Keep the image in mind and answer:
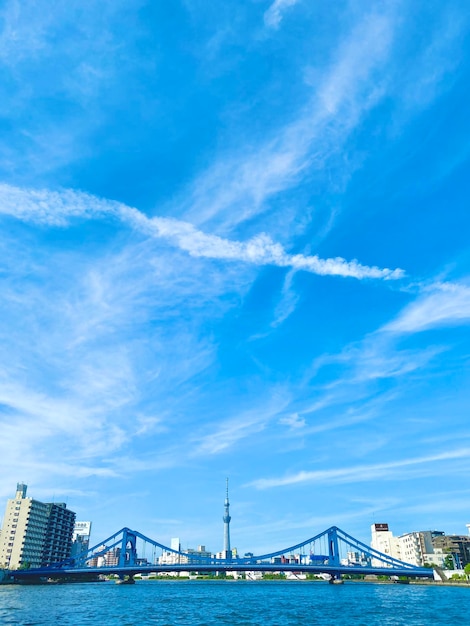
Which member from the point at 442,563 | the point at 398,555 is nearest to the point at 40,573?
the point at 442,563

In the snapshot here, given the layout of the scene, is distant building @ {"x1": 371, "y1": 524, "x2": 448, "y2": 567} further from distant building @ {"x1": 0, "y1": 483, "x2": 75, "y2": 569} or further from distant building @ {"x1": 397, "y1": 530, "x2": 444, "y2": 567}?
distant building @ {"x1": 0, "y1": 483, "x2": 75, "y2": 569}

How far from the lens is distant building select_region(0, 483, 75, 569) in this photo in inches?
4893

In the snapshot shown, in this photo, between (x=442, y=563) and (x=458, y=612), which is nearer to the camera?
(x=458, y=612)

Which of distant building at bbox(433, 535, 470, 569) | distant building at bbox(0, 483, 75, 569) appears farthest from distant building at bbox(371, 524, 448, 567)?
distant building at bbox(0, 483, 75, 569)

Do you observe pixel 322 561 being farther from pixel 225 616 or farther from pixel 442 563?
pixel 225 616

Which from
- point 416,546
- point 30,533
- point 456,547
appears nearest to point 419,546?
point 416,546

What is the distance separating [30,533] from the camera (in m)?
129

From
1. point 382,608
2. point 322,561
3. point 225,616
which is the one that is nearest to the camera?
point 225,616

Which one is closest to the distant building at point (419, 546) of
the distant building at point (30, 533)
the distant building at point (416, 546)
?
the distant building at point (416, 546)

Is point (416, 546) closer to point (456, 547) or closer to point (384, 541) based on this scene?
point (456, 547)

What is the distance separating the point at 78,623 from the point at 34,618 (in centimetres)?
516

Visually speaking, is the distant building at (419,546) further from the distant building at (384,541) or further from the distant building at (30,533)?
the distant building at (30,533)

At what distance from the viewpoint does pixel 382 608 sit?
56625 millimetres

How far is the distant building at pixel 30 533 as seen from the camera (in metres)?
124
